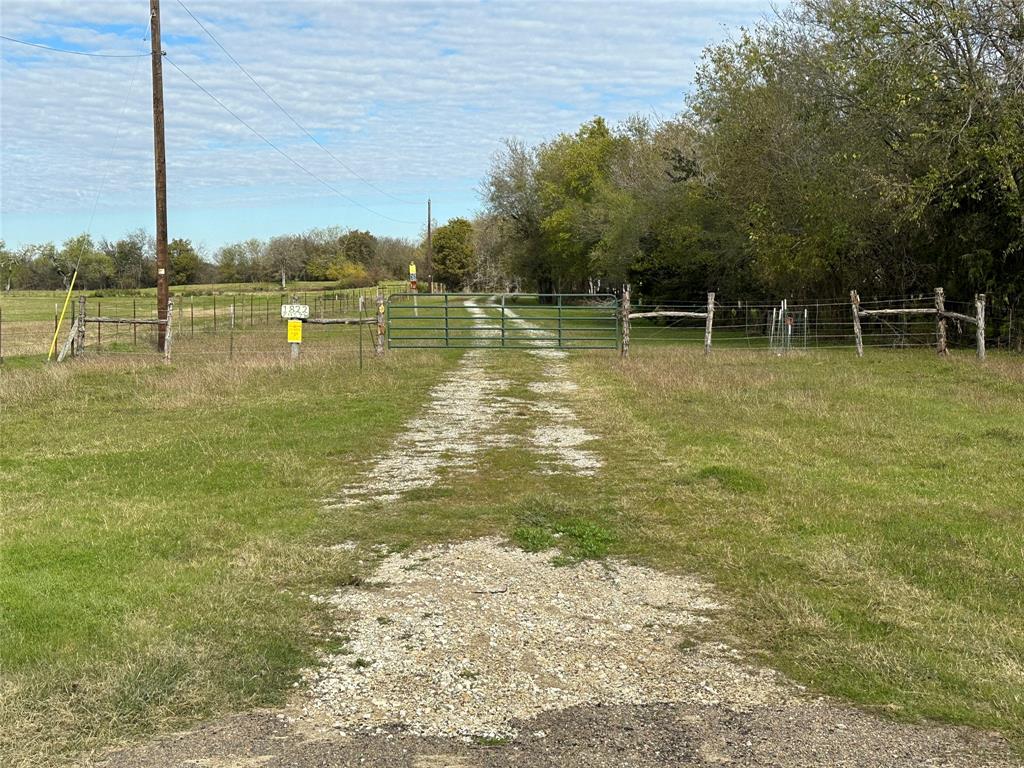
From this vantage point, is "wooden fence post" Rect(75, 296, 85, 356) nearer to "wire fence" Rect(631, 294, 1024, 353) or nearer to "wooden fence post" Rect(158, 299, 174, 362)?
"wooden fence post" Rect(158, 299, 174, 362)

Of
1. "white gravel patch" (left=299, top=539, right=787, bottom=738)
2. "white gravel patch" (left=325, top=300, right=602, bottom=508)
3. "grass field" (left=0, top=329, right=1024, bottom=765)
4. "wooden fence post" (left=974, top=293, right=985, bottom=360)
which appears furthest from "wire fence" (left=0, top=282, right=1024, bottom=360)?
"white gravel patch" (left=299, top=539, right=787, bottom=738)

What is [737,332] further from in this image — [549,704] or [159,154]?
[549,704]

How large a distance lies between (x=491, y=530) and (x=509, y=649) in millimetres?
2129

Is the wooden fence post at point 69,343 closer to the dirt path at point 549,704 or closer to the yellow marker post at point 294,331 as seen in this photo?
the yellow marker post at point 294,331

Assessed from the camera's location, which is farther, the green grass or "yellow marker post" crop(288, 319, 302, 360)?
"yellow marker post" crop(288, 319, 302, 360)

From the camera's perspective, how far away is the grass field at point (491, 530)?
3832 mm

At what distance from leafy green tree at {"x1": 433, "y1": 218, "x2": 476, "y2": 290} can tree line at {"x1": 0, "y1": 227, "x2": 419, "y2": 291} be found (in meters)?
9.35

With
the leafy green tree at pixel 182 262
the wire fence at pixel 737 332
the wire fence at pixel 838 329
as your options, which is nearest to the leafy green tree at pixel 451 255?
the leafy green tree at pixel 182 262

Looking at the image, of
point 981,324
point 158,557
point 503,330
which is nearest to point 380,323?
point 503,330

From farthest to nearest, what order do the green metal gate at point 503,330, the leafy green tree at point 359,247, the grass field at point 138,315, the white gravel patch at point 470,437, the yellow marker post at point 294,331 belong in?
the leafy green tree at point 359,247, the grass field at point 138,315, the green metal gate at point 503,330, the yellow marker post at point 294,331, the white gravel patch at point 470,437

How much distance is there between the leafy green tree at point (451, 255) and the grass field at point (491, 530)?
7543 centimetres

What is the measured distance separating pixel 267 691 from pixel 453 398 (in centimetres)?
996

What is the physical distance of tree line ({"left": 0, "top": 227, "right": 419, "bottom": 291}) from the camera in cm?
8988

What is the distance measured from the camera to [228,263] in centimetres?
11075
